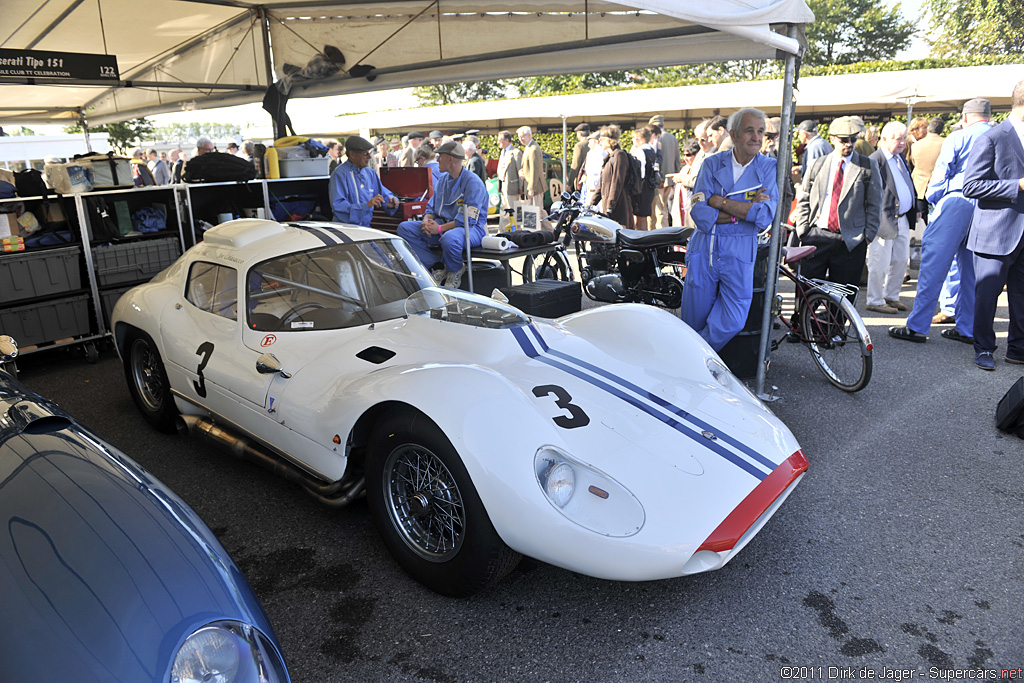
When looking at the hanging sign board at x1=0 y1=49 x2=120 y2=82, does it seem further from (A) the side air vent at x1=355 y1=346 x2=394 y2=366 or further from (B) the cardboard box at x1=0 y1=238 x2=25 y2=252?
(A) the side air vent at x1=355 y1=346 x2=394 y2=366

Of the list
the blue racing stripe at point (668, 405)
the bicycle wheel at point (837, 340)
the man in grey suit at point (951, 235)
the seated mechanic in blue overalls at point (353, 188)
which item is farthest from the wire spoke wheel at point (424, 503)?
the man in grey suit at point (951, 235)

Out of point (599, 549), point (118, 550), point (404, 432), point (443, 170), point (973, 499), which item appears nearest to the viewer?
point (118, 550)

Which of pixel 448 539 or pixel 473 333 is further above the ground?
pixel 473 333

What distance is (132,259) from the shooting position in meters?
6.29

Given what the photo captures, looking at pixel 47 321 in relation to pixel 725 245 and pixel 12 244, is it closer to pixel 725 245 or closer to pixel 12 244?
pixel 12 244

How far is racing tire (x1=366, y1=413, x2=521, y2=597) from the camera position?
7.61 feet

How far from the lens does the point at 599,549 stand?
2.13 meters

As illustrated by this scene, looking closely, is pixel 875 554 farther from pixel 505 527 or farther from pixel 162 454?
pixel 162 454

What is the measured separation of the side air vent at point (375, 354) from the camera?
9.61 feet

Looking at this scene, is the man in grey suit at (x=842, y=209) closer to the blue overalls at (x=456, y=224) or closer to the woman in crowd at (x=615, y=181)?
the blue overalls at (x=456, y=224)

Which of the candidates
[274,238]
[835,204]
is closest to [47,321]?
[274,238]

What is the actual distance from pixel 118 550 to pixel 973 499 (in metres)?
3.68

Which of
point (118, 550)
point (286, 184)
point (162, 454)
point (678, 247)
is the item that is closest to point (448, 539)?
point (118, 550)

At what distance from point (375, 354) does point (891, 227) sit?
235 inches
